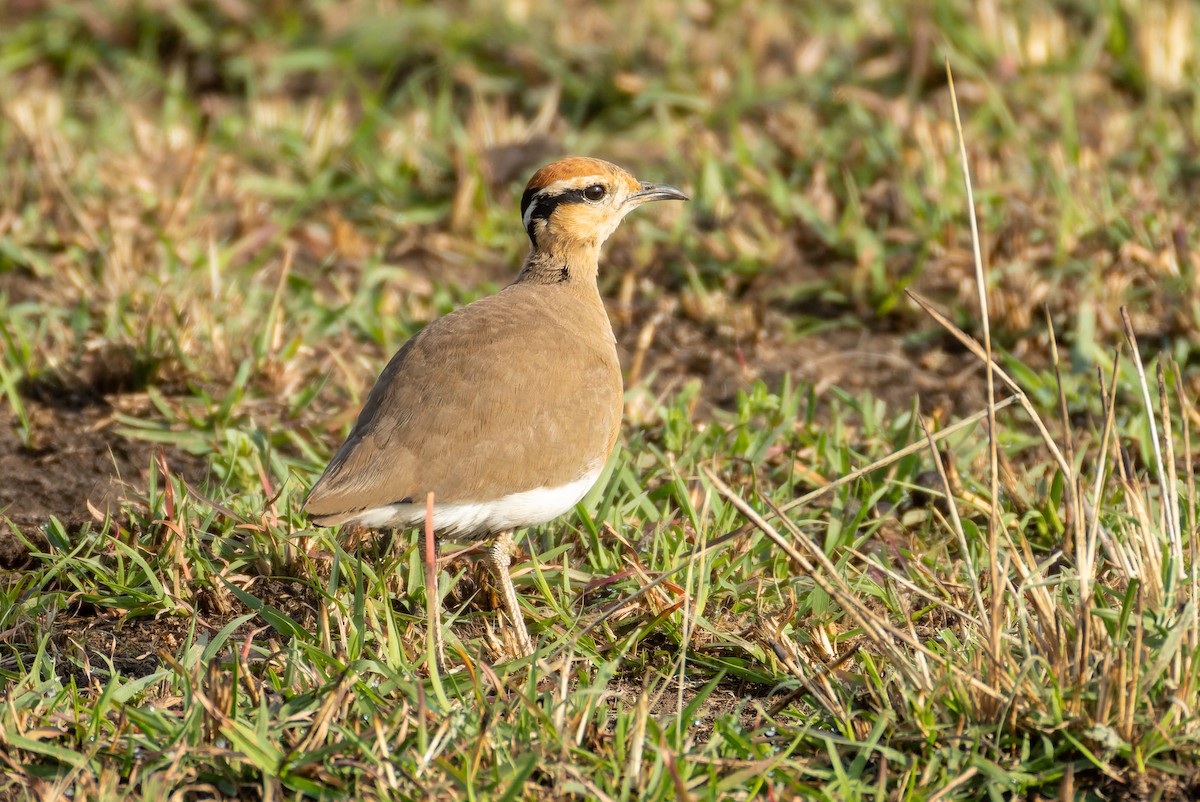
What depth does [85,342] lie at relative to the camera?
19.1 feet

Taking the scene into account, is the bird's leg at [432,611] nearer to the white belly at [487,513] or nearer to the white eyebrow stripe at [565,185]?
the white belly at [487,513]

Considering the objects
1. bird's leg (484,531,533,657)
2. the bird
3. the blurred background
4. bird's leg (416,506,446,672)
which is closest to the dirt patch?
the blurred background

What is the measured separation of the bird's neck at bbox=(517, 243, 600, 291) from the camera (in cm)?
524

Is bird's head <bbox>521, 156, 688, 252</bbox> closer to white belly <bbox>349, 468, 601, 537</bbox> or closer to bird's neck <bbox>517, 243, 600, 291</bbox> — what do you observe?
bird's neck <bbox>517, 243, 600, 291</bbox>

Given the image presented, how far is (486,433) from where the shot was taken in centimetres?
430

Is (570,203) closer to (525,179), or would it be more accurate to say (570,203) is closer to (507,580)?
(507,580)

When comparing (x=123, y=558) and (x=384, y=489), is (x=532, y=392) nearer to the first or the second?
(x=384, y=489)

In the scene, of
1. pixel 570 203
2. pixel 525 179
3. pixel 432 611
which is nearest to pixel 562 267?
pixel 570 203

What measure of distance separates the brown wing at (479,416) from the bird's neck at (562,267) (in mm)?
416

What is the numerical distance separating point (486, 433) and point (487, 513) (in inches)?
9.4

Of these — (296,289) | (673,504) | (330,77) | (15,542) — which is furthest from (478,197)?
(15,542)

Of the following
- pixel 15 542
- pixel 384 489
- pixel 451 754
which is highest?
pixel 384 489

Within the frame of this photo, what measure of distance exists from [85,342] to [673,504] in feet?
8.31

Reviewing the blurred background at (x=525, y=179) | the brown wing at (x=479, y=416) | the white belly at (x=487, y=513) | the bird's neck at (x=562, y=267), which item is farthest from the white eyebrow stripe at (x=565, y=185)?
the white belly at (x=487, y=513)
